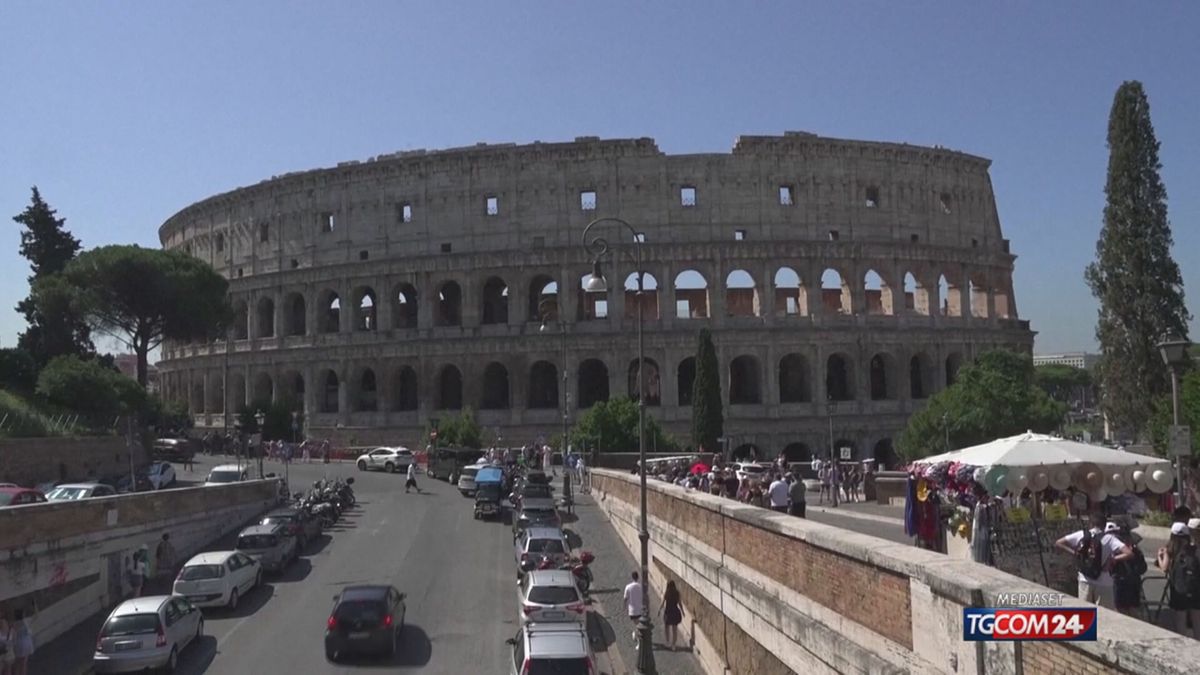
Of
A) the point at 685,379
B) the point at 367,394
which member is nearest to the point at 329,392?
the point at 367,394

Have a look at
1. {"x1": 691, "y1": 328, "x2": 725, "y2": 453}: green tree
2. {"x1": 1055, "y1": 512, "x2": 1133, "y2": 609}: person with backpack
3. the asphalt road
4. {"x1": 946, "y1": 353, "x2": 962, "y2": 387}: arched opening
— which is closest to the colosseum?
{"x1": 946, "y1": 353, "x2": 962, "y2": 387}: arched opening

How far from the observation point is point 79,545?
2045cm

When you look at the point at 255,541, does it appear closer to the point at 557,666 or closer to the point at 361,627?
the point at 361,627

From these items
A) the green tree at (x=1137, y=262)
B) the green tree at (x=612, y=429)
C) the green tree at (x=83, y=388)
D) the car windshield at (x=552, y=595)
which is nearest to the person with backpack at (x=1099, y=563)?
the car windshield at (x=552, y=595)

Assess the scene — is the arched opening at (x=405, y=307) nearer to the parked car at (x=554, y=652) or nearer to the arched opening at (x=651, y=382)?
the arched opening at (x=651, y=382)

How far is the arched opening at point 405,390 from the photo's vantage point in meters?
59.1

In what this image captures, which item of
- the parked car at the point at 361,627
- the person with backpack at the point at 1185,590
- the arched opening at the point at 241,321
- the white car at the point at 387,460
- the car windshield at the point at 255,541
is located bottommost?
the parked car at the point at 361,627

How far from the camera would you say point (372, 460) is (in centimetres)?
4834

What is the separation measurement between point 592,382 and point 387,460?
1422cm

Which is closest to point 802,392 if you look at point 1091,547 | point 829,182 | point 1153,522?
point 829,182

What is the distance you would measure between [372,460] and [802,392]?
78.7 ft

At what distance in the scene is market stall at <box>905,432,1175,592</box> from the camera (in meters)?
13.4

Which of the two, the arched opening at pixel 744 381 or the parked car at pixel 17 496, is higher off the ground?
the arched opening at pixel 744 381

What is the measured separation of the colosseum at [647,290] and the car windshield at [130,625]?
1436 inches
